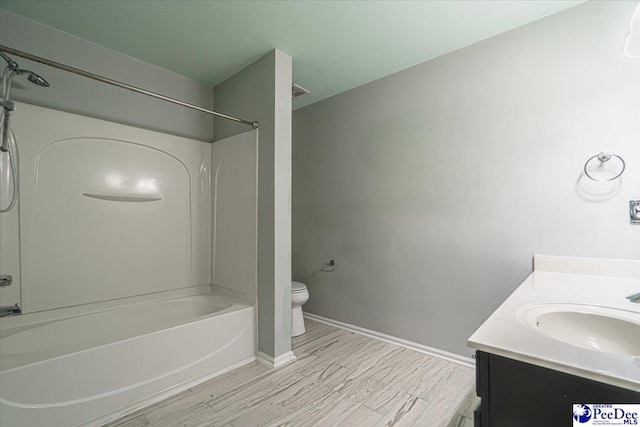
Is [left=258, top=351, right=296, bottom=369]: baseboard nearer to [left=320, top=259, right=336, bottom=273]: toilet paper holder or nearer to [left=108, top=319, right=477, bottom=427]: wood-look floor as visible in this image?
[left=108, top=319, right=477, bottom=427]: wood-look floor

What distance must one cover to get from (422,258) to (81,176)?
2.67 meters

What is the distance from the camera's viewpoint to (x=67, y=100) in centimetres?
204

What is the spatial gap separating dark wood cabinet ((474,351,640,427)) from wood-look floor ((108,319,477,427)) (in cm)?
98

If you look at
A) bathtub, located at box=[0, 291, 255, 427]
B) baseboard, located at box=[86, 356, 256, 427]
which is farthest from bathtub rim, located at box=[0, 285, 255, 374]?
baseboard, located at box=[86, 356, 256, 427]

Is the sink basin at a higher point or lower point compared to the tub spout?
higher

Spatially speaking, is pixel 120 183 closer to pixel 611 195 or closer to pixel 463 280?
pixel 463 280

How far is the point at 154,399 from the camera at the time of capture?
1711mm

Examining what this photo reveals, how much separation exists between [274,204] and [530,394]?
1.77 metres

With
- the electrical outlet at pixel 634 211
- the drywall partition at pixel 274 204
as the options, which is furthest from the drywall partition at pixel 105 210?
the electrical outlet at pixel 634 211

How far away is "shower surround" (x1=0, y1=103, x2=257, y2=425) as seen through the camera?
153 centimetres

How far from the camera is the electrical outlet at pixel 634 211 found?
1.50 metres

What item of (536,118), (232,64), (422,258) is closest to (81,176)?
(232,64)

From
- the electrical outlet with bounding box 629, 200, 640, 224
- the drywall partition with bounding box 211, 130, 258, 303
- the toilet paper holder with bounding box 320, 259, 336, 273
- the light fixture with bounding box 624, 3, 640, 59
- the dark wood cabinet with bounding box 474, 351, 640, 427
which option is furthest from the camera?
the toilet paper holder with bounding box 320, 259, 336, 273

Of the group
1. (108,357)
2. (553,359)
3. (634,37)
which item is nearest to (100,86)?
(108,357)
